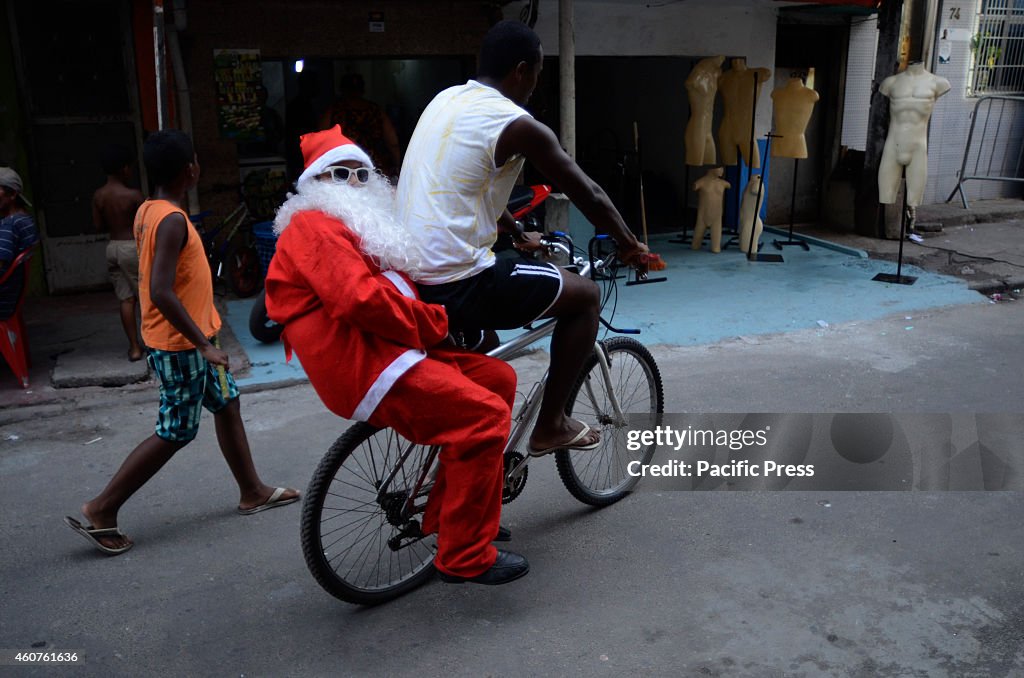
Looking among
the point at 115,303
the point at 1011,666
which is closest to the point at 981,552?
the point at 1011,666

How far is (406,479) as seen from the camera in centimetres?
331

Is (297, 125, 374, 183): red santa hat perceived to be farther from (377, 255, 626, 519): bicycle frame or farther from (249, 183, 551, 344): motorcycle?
(249, 183, 551, 344): motorcycle

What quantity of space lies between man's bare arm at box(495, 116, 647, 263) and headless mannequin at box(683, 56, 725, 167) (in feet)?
21.8

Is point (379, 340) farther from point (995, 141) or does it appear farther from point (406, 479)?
point (995, 141)

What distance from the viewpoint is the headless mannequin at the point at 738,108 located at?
9352 mm

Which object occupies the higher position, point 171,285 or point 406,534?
point 171,285

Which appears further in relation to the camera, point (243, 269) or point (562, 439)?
point (243, 269)

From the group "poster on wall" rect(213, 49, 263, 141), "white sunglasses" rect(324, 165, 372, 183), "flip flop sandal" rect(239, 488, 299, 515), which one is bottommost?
"flip flop sandal" rect(239, 488, 299, 515)

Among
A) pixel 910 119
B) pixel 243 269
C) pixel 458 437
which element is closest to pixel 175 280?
pixel 458 437

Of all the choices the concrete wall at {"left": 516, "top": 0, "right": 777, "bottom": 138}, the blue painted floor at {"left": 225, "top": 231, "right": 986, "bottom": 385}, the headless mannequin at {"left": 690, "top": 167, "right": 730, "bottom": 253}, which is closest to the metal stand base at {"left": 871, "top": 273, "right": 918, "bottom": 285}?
the blue painted floor at {"left": 225, "top": 231, "right": 986, "bottom": 385}

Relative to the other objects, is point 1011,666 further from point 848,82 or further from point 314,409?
point 848,82

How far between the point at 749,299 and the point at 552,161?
542 centimetres

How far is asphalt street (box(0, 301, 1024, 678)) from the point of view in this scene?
2953 millimetres

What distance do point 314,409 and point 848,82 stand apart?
8819mm
